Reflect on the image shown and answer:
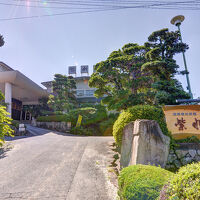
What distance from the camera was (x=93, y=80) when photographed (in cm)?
1142

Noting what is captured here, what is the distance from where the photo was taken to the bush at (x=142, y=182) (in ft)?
6.75

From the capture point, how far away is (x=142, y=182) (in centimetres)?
224

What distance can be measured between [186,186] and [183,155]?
3717mm

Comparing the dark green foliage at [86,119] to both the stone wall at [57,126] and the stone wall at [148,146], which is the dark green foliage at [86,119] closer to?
the stone wall at [57,126]

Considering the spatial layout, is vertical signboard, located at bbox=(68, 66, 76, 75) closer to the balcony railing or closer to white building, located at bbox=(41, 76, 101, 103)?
white building, located at bbox=(41, 76, 101, 103)

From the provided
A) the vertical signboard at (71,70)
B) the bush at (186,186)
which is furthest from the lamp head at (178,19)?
the vertical signboard at (71,70)

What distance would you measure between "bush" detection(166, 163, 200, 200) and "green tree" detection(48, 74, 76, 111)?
60.7 feet

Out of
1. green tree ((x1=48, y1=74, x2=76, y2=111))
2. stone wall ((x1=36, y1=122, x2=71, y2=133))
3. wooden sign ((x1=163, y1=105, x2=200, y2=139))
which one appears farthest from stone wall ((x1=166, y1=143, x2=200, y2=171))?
green tree ((x1=48, y1=74, x2=76, y2=111))

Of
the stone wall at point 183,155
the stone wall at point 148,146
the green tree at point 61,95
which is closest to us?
the stone wall at point 148,146

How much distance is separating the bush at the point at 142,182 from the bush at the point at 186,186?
45 centimetres

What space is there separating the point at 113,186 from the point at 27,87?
729 inches

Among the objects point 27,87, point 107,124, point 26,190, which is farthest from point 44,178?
point 27,87

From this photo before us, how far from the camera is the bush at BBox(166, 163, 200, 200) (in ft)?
4.55

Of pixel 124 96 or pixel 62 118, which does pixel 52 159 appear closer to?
pixel 124 96
